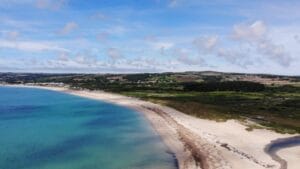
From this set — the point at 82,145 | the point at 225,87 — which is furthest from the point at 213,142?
the point at 225,87

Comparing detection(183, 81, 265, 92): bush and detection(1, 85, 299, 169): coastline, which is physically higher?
detection(183, 81, 265, 92): bush

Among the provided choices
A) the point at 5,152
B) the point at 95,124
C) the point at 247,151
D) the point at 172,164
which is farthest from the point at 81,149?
the point at 95,124

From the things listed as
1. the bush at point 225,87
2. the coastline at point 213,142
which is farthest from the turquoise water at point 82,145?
A: the bush at point 225,87

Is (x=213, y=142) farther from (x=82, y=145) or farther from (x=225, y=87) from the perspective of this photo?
(x=225, y=87)

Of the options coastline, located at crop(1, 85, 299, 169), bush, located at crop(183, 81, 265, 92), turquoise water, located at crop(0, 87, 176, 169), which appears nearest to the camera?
coastline, located at crop(1, 85, 299, 169)

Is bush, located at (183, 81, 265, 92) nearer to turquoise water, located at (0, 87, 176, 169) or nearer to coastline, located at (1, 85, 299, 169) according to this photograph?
turquoise water, located at (0, 87, 176, 169)

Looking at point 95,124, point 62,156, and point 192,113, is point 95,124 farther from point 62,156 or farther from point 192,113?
point 62,156

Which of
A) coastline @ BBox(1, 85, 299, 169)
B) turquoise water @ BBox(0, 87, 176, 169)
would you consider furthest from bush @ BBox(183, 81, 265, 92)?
coastline @ BBox(1, 85, 299, 169)

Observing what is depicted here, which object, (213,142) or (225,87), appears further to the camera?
(225,87)

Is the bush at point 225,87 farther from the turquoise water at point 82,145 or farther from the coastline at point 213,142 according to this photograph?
the coastline at point 213,142
